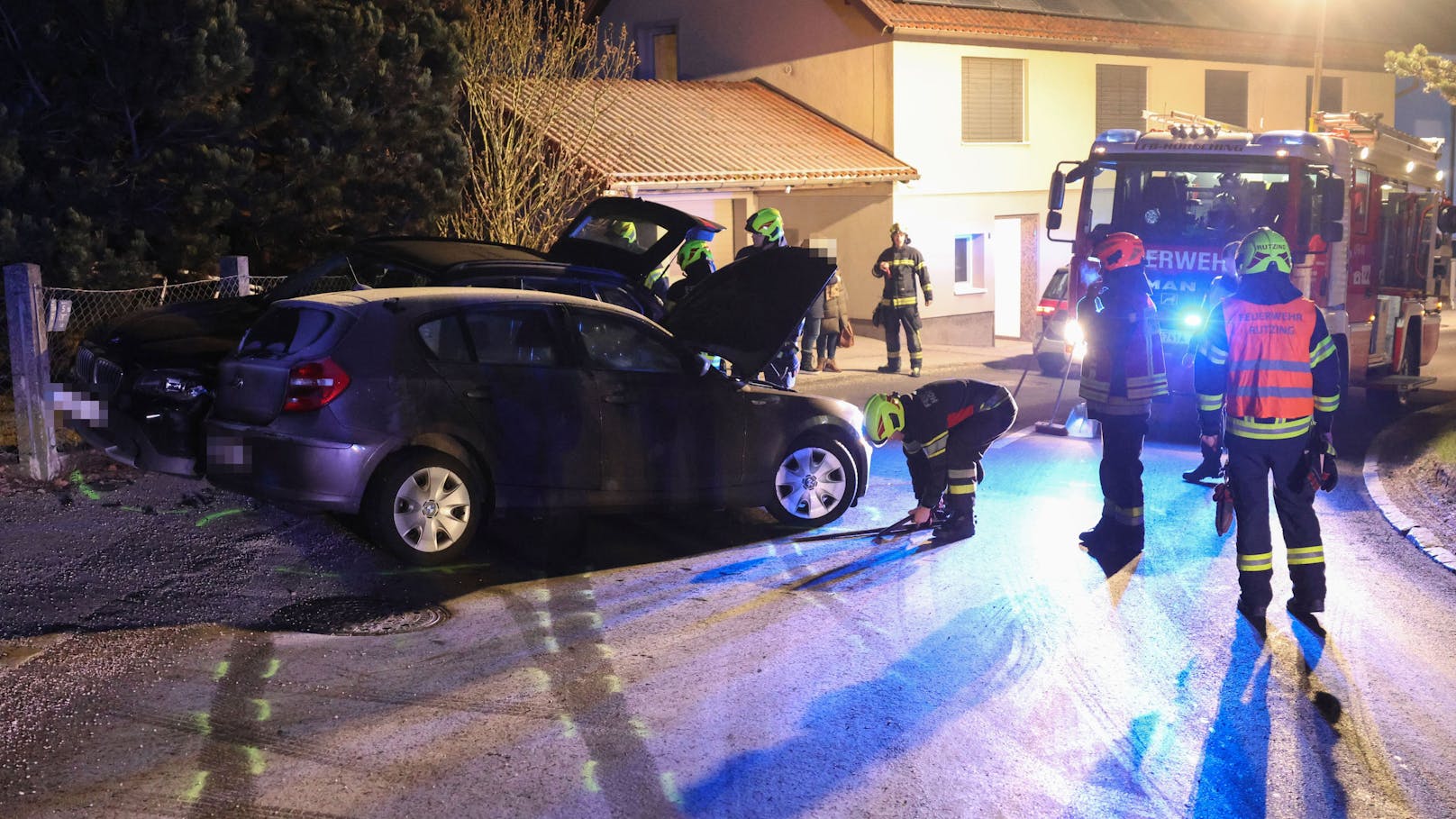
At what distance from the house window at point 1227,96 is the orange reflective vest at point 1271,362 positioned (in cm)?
2258

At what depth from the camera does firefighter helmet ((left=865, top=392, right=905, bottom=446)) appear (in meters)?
7.43

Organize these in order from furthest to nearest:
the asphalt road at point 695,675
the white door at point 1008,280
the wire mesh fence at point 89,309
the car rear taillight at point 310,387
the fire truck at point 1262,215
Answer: the white door at point 1008,280
the fire truck at point 1262,215
the wire mesh fence at point 89,309
the car rear taillight at point 310,387
the asphalt road at point 695,675

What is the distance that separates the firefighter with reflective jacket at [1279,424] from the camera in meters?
6.57

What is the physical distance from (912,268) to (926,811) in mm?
→ 12787

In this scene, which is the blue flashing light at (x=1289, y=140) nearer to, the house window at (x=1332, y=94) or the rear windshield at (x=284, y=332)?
the rear windshield at (x=284, y=332)

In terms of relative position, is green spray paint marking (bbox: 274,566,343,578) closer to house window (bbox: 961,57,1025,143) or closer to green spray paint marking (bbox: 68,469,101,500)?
green spray paint marking (bbox: 68,469,101,500)

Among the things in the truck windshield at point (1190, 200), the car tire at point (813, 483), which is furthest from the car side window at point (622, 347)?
the truck windshield at point (1190, 200)

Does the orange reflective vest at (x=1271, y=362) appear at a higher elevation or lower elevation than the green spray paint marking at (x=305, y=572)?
higher

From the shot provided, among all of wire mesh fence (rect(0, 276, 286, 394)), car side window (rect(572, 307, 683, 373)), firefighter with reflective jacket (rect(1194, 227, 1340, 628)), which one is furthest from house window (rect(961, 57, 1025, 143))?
firefighter with reflective jacket (rect(1194, 227, 1340, 628))

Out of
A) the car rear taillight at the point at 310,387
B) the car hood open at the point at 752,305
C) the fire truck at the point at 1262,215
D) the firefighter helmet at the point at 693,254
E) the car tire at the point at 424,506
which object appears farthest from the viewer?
the fire truck at the point at 1262,215

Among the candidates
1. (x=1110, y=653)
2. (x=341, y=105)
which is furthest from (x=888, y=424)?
(x=341, y=105)

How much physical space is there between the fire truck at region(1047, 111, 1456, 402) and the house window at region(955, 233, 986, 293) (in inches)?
329

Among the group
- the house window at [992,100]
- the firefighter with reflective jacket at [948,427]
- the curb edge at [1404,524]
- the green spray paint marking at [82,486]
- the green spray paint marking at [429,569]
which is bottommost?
the curb edge at [1404,524]

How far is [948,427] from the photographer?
780 cm
